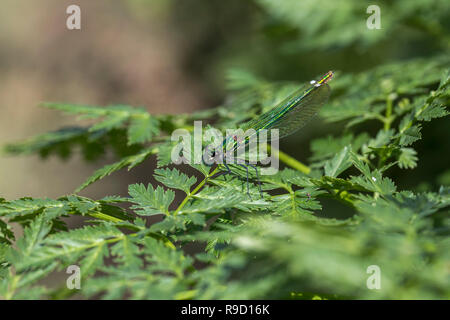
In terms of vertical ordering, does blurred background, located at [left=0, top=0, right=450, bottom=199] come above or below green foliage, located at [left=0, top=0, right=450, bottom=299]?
above

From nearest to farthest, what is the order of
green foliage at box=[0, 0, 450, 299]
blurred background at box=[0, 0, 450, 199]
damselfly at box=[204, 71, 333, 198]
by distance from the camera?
green foliage at box=[0, 0, 450, 299], damselfly at box=[204, 71, 333, 198], blurred background at box=[0, 0, 450, 199]

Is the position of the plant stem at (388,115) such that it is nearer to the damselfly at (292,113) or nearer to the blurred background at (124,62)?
the damselfly at (292,113)

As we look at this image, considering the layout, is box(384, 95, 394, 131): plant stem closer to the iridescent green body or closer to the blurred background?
the iridescent green body

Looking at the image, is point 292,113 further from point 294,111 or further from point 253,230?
point 253,230

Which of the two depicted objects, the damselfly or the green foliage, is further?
the damselfly

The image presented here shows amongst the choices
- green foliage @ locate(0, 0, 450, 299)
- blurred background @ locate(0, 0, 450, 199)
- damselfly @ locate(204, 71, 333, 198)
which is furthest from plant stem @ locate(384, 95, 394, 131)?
blurred background @ locate(0, 0, 450, 199)

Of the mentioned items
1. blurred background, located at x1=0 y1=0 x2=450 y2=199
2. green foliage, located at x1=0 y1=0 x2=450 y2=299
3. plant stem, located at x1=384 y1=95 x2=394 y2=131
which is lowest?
green foliage, located at x1=0 y1=0 x2=450 y2=299

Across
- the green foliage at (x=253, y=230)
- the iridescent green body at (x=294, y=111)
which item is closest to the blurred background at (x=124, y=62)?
the iridescent green body at (x=294, y=111)

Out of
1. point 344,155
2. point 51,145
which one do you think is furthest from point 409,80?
point 51,145

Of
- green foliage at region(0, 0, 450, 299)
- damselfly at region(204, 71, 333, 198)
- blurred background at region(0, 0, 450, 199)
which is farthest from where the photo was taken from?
blurred background at region(0, 0, 450, 199)
